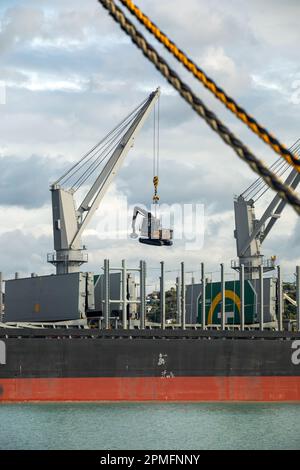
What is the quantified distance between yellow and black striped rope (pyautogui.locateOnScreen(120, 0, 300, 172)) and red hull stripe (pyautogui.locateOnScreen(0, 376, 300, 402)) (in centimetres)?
3131

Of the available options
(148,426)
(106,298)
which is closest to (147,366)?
(106,298)

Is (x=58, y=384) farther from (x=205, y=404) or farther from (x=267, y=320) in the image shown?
(x=267, y=320)

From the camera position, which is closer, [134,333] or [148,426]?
[148,426]

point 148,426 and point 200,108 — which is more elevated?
point 200,108

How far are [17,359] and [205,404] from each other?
352 inches

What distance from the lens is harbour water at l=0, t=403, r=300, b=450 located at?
939 inches

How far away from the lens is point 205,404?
122 ft

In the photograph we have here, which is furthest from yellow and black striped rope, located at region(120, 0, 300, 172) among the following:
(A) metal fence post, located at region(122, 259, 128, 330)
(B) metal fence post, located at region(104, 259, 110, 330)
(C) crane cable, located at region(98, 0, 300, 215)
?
(A) metal fence post, located at region(122, 259, 128, 330)

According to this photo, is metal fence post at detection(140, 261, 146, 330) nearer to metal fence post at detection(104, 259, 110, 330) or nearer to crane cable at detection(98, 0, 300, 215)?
metal fence post at detection(104, 259, 110, 330)

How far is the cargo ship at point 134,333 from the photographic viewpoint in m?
36.3

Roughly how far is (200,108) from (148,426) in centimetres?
2393

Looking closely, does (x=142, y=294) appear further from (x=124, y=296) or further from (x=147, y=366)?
(x=147, y=366)

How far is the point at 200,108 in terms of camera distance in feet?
15.7
